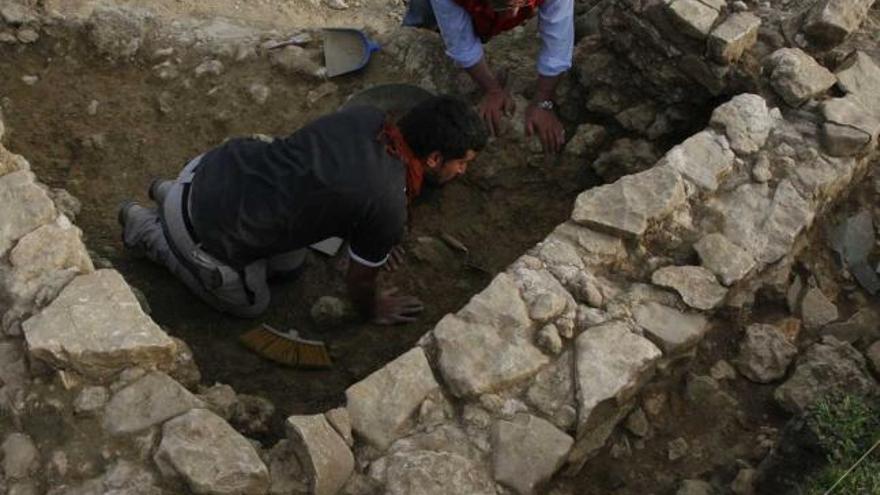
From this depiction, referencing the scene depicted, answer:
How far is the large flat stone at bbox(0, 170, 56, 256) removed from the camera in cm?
355

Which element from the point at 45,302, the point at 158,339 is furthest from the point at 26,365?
the point at 158,339

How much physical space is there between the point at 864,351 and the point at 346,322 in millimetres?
2193

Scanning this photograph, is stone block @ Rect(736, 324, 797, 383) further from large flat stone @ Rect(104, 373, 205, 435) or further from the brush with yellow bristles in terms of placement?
large flat stone @ Rect(104, 373, 205, 435)

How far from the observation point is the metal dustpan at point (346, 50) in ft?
17.5

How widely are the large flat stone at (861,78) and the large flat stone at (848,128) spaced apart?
0.23ft

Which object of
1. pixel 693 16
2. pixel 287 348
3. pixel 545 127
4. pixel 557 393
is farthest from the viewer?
pixel 545 127

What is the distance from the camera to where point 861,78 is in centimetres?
429

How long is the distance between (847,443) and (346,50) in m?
3.51

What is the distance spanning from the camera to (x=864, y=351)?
3.70 meters

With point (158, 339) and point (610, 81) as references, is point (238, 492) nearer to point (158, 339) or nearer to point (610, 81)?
point (158, 339)

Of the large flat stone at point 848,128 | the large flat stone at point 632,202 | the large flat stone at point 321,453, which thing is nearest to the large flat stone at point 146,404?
the large flat stone at point 321,453

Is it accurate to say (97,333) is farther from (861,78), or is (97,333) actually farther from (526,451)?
(861,78)

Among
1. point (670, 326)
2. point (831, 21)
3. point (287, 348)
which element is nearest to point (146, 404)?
point (287, 348)

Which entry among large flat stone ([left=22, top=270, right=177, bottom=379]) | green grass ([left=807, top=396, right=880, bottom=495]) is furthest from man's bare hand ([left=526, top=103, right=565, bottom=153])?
large flat stone ([left=22, top=270, right=177, bottom=379])
